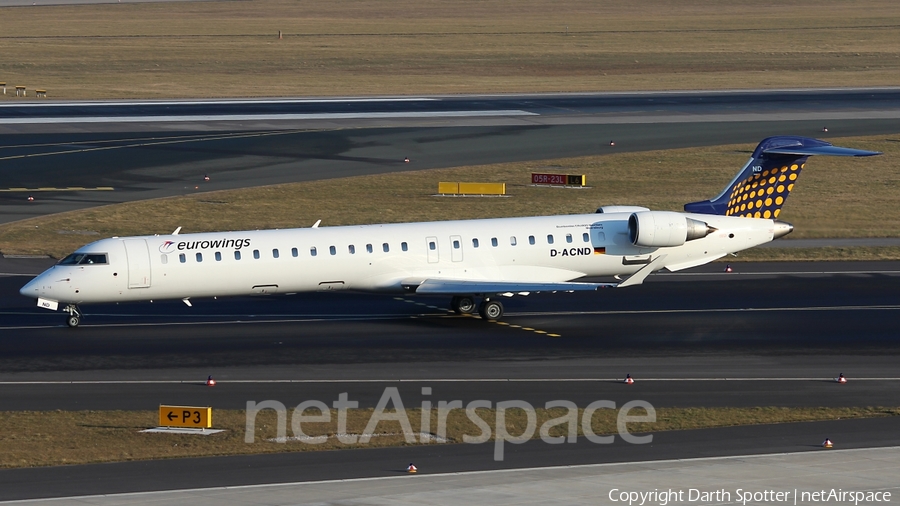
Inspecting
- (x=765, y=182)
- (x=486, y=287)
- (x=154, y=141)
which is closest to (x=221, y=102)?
(x=154, y=141)

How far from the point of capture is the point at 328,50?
11725 cm

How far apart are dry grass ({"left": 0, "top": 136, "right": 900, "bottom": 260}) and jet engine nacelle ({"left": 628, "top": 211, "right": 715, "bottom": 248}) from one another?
10.0 m

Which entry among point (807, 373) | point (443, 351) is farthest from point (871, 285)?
point (443, 351)

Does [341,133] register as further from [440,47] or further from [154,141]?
[440,47]

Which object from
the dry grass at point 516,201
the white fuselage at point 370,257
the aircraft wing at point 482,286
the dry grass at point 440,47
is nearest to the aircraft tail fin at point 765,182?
the white fuselage at point 370,257

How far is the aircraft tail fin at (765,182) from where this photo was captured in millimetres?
40969

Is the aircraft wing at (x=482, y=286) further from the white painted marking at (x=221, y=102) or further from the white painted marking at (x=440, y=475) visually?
the white painted marking at (x=221, y=102)

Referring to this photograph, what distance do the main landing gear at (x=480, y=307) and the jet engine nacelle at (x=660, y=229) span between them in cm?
473

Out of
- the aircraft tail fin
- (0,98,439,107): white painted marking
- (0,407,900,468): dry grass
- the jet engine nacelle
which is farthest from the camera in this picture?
(0,98,439,107): white painted marking

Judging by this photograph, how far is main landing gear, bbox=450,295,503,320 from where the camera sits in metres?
38.0

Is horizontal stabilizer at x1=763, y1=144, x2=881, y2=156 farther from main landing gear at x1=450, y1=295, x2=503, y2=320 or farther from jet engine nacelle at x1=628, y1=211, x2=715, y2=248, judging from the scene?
main landing gear at x1=450, y1=295, x2=503, y2=320

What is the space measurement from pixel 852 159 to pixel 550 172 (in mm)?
16382

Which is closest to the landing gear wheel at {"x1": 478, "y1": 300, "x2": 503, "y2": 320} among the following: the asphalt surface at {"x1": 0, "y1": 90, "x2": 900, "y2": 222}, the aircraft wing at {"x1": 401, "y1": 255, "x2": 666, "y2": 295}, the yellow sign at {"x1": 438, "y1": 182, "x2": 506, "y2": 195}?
the aircraft wing at {"x1": 401, "y1": 255, "x2": 666, "y2": 295}

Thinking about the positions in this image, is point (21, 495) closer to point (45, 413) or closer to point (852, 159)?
point (45, 413)
